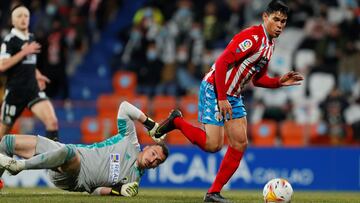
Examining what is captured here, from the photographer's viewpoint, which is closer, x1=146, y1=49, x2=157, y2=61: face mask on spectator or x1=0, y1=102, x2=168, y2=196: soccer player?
x1=0, y1=102, x2=168, y2=196: soccer player

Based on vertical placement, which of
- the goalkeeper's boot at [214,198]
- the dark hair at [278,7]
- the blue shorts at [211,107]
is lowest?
the goalkeeper's boot at [214,198]

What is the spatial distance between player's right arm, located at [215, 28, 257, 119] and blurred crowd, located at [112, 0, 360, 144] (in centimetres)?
828

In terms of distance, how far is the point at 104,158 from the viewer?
405 inches

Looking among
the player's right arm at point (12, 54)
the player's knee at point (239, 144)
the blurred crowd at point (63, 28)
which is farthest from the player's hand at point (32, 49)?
the blurred crowd at point (63, 28)

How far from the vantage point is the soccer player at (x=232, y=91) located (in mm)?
9961

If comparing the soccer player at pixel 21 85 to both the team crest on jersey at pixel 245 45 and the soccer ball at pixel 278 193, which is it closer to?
the team crest on jersey at pixel 245 45

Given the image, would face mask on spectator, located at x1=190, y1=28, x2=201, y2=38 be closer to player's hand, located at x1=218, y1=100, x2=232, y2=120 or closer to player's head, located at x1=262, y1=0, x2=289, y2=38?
player's head, located at x1=262, y1=0, x2=289, y2=38

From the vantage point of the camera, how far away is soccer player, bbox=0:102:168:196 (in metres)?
10.1

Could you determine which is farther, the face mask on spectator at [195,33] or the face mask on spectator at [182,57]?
the face mask on spectator at [195,33]

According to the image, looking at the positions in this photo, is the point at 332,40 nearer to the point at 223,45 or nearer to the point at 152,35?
the point at 223,45

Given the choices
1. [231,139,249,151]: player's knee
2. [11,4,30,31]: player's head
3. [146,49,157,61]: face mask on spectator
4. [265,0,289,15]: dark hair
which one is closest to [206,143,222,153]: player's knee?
[231,139,249,151]: player's knee

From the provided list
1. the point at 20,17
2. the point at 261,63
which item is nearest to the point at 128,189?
the point at 261,63

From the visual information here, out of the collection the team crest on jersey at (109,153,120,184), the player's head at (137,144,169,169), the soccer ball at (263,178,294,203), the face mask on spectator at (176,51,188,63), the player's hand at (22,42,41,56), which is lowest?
the soccer ball at (263,178,294,203)

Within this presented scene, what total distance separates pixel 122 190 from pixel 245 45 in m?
2.24
